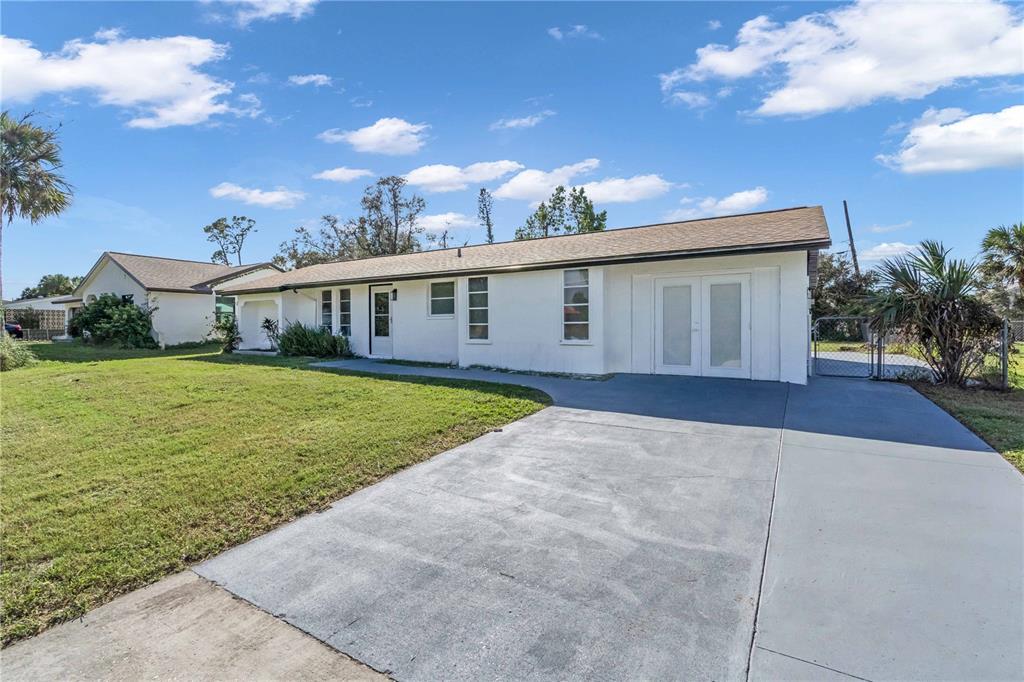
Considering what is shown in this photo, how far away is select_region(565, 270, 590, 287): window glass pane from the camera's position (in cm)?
1113

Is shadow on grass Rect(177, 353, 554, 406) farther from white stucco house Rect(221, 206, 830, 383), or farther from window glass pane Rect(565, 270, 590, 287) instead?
window glass pane Rect(565, 270, 590, 287)

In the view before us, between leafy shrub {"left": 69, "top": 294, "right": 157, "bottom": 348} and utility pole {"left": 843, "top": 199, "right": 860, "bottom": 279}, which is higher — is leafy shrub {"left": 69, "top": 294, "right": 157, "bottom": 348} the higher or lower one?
the lower one

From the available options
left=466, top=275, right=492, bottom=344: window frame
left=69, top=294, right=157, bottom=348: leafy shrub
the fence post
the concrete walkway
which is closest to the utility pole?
the fence post

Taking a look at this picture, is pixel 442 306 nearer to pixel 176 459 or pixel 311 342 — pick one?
pixel 311 342

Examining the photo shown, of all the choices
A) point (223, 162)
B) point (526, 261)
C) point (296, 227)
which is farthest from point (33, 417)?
point (296, 227)

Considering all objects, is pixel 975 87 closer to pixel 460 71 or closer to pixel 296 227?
pixel 460 71

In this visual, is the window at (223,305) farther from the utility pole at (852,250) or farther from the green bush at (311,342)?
the utility pole at (852,250)

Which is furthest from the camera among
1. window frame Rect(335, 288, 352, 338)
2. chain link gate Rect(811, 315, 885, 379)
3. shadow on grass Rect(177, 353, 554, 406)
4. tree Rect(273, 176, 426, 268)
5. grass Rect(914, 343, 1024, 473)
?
tree Rect(273, 176, 426, 268)

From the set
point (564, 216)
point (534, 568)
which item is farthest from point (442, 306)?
point (564, 216)

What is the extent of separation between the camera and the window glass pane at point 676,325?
1063 cm

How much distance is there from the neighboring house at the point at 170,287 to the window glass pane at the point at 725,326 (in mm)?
22409

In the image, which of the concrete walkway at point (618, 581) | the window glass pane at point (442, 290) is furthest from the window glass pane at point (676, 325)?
the window glass pane at point (442, 290)

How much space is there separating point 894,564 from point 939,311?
856cm

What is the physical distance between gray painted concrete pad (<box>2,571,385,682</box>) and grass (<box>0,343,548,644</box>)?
23 centimetres
